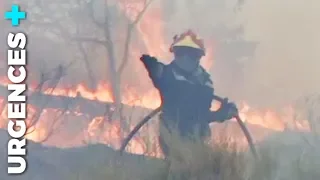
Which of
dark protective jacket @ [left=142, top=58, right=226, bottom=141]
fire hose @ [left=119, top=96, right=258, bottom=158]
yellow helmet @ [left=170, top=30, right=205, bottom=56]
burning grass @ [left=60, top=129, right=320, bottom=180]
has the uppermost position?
yellow helmet @ [left=170, top=30, right=205, bottom=56]

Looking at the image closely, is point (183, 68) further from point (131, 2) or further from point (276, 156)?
point (276, 156)

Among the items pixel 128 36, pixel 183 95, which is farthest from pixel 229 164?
pixel 128 36

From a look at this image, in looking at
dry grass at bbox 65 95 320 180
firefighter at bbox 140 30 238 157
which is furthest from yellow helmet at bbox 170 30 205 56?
dry grass at bbox 65 95 320 180

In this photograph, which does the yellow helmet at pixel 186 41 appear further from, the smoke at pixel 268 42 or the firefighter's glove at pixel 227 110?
the firefighter's glove at pixel 227 110

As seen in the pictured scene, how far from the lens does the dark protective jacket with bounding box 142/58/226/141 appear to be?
9.02 feet

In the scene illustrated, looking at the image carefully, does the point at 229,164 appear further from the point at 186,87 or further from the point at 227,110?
the point at 186,87

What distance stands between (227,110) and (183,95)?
0.18m

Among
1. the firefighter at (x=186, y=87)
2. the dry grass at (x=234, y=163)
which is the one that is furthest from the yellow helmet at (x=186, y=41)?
the dry grass at (x=234, y=163)

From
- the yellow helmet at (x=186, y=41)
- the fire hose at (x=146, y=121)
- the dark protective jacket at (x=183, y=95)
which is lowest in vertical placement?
the fire hose at (x=146, y=121)

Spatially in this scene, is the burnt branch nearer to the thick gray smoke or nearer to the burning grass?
the thick gray smoke

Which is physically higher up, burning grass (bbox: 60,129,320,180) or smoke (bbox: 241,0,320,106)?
smoke (bbox: 241,0,320,106)

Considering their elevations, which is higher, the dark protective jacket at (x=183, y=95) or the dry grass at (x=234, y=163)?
the dark protective jacket at (x=183, y=95)

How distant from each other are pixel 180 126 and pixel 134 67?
11.5 inches

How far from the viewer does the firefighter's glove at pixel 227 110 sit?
2764mm
